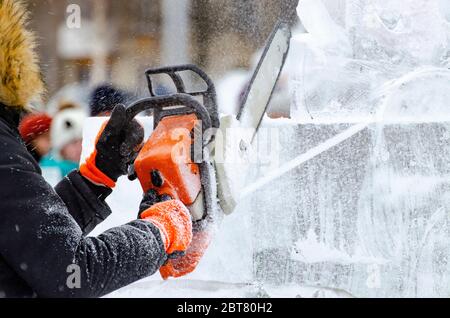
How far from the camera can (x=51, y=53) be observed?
343 cm

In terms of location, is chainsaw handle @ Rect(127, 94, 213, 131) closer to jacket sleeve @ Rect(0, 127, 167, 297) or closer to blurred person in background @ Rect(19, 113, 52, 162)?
jacket sleeve @ Rect(0, 127, 167, 297)

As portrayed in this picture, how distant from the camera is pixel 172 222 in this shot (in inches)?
45.4

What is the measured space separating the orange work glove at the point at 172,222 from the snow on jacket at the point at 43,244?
0.30ft

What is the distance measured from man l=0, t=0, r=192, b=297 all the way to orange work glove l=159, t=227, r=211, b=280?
15 cm

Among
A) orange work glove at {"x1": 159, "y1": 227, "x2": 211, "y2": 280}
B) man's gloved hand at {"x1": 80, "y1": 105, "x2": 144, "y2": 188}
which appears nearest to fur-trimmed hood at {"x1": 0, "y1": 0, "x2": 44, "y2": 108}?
man's gloved hand at {"x1": 80, "y1": 105, "x2": 144, "y2": 188}

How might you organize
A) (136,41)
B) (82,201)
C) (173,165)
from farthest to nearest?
(136,41)
(82,201)
(173,165)

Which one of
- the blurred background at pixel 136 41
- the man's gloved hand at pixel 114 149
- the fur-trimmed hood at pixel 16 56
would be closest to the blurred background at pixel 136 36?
the blurred background at pixel 136 41

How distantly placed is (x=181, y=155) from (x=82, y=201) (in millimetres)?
325

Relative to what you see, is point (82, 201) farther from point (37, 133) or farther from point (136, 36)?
point (136, 36)

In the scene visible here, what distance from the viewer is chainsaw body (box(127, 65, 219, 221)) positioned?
4.17ft

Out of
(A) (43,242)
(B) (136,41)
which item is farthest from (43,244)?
(B) (136,41)

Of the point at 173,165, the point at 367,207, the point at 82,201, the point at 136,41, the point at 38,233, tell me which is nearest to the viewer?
the point at 38,233

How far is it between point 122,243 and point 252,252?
85cm

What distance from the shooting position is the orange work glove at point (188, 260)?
1315 millimetres
